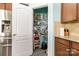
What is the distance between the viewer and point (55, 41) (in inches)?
81.9

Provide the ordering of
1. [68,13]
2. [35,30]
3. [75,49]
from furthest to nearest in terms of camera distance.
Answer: [68,13], [35,30], [75,49]

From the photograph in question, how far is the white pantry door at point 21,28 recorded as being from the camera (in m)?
1.84

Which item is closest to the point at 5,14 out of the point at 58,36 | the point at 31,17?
the point at 31,17

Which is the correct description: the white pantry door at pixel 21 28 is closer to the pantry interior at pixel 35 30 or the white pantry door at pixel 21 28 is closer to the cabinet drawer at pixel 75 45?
the pantry interior at pixel 35 30

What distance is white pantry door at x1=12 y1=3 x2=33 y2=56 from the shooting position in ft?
6.05

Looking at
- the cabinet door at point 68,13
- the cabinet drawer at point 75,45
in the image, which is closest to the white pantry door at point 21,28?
the cabinet door at point 68,13

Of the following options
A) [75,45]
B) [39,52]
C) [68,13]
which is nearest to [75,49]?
[75,45]

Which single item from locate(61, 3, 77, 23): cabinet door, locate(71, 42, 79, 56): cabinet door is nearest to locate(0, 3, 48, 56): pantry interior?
locate(61, 3, 77, 23): cabinet door

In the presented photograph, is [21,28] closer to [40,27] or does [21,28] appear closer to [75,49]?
[40,27]

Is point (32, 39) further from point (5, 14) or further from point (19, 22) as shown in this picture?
point (5, 14)

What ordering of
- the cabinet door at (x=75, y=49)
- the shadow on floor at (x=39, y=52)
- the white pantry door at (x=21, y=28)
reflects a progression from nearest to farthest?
the cabinet door at (x=75, y=49) < the shadow on floor at (x=39, y=52) < the white pantry door at (x=21, y=28)

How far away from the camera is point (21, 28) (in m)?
1.89

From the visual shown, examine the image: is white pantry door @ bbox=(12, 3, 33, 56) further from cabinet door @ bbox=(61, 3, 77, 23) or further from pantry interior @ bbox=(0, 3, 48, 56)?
cabinet door @ bbox=(61, 3, 77, 23)

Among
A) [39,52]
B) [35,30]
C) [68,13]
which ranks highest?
[68,13]
